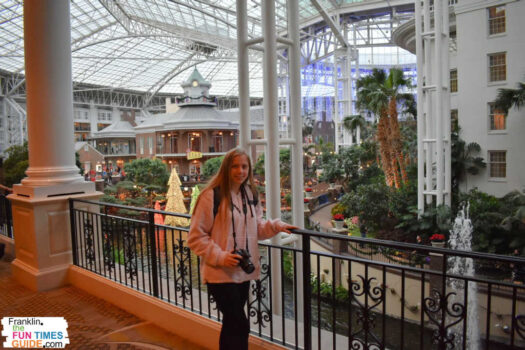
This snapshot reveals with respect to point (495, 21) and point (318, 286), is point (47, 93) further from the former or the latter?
point (495, 21)

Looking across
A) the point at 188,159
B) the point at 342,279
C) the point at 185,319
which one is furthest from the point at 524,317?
the point at 188,159

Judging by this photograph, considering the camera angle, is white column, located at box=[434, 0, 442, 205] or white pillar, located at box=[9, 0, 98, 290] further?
white column, located at box=[434, 0, 442, 205]

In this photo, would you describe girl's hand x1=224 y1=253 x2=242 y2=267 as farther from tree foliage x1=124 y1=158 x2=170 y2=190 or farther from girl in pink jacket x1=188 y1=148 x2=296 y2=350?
tree foliage x1=124 y1=158 x2=170 y2=190

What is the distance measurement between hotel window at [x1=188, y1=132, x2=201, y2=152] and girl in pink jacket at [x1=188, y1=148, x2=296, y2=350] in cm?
3885

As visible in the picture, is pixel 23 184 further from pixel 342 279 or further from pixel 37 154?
pixel 342 279

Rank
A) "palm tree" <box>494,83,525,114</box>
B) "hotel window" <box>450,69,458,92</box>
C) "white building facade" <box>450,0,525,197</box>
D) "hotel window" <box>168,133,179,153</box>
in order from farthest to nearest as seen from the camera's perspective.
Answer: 1. "hotel window" <box>168,133,179,153</box>
2. "hotel window" <box>450,69,458,92</box>
3. "white building facade" <box>450,0,525,197</box>
4. "palm tree" <box>494,83,525,114</box>

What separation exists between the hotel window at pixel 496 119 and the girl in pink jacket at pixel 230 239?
1790cm

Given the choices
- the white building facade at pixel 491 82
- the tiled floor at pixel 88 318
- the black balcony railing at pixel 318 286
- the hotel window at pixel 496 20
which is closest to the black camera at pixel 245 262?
the black balcony railing at pixel 318 286

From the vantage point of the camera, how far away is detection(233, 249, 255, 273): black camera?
7.97ft

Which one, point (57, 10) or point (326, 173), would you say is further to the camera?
point (326, 173)

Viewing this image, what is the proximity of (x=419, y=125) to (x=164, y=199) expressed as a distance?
1780cm

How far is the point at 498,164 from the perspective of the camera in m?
17.4

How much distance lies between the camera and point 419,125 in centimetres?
1602

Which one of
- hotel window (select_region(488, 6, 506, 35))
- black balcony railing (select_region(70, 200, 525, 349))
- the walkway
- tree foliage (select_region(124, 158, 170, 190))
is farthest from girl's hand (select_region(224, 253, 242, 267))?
tree foliage (select_region(124, 158, 170, 190))
